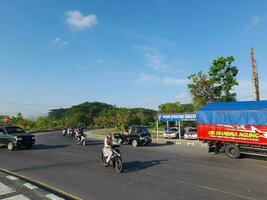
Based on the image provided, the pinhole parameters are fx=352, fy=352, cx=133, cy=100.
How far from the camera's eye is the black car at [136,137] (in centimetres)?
3128

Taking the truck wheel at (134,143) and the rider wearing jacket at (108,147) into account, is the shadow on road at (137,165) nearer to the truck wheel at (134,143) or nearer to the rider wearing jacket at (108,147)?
the rider wearing jacket at (108,147)

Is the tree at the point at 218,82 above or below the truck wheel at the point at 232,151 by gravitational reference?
above

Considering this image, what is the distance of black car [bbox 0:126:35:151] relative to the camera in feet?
88.5

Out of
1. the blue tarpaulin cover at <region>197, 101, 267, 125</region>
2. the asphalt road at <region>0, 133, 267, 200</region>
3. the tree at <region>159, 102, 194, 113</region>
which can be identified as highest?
the tree at <region>159, 102, 194, 113</region>

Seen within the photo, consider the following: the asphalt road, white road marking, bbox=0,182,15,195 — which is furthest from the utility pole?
white road marking, bbox=0,182,15,195

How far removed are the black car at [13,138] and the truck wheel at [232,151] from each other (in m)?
15.4

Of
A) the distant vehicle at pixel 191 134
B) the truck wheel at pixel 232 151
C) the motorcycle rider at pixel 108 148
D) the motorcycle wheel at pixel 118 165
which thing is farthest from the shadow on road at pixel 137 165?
the distant vehicle at pixel 191 134

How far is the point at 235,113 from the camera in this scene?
22.1 metres

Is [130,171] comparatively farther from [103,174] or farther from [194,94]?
[194,94]

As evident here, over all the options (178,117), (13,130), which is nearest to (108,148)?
(13,130)

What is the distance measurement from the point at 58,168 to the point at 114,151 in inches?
113

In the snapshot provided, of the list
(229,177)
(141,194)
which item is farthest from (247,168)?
(141,194)

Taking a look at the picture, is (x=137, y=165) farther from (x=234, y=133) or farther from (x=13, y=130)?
(x=13, y=130)

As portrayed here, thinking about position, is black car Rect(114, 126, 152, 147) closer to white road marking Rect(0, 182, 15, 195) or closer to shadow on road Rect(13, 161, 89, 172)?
shadow on road Rect(13, 161, 89, 172)
